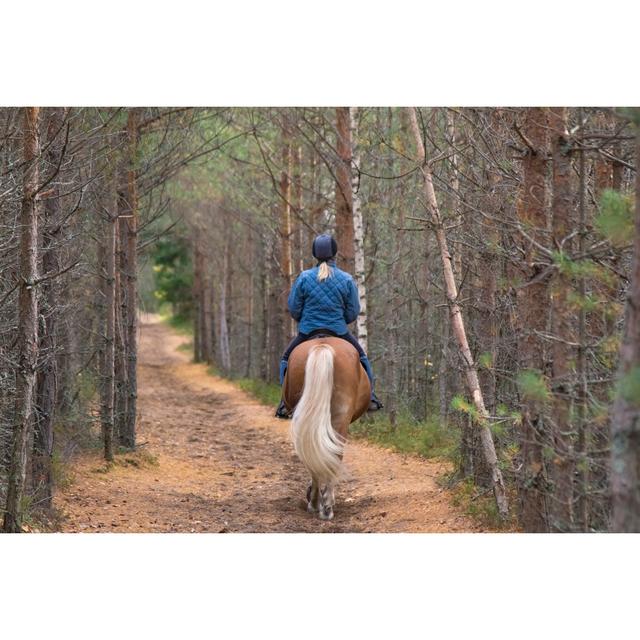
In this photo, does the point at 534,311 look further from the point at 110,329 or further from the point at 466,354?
the point at 110,329

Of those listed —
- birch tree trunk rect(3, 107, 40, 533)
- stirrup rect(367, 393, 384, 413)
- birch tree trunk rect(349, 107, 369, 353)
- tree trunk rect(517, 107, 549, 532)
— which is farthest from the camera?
birch tree trunk rect(349, 107, 369, 353)

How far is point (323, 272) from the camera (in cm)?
768

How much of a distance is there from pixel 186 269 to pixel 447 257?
84.7 ft

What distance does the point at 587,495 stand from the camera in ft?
14.6

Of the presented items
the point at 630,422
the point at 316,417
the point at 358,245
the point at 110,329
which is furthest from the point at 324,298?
the point at 630,422

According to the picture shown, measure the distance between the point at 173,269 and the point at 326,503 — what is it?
24985 millimetres

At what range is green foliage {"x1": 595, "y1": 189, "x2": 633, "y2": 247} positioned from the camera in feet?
13.1

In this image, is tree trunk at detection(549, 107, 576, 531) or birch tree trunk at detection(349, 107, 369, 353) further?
birch tree trunk at detection(349, 107, 369, 353)

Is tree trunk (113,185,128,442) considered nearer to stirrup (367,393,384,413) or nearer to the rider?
the rider

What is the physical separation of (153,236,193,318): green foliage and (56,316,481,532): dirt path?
1515 centimetres

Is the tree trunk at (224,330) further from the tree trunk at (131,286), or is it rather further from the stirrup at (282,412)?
the stirrup at (282,412)

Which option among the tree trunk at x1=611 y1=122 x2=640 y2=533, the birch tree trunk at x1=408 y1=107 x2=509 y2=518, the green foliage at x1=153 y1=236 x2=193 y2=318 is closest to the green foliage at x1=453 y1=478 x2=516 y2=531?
the birch tree trunk at x1=408 y1=107 x2=509 y2=518

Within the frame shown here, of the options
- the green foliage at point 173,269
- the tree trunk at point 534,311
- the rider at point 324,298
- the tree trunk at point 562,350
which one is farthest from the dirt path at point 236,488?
the green foliage at point 173,269
